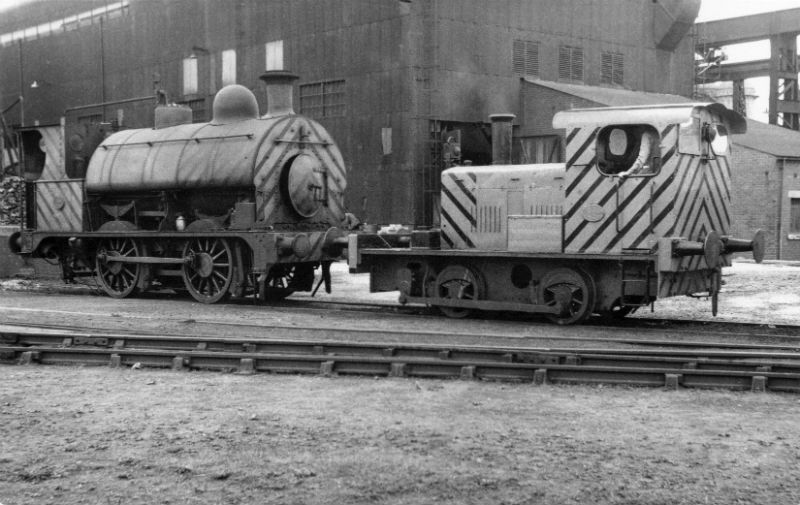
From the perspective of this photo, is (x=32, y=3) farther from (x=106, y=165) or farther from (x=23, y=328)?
(x=23, y=328)

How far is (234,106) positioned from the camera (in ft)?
50.5

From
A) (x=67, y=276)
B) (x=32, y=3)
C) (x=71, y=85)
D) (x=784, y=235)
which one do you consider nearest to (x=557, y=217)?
(x=67, y=276)

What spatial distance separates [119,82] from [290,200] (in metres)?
21.1

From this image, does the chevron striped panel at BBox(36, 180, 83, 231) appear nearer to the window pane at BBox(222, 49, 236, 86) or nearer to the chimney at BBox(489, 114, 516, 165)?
the chimney at BBox(489, 114, 516, 165)

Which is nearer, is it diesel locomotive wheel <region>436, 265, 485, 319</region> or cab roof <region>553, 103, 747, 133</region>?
cab roof <region>553, 103, 747, 133</region>

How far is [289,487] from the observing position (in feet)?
16.5

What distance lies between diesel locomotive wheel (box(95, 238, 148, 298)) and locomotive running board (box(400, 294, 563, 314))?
5475 mm

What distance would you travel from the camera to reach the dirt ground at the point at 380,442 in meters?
4.96

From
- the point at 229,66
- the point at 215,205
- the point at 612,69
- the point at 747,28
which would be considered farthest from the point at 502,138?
the point at 747,28

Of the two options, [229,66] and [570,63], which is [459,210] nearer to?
[570,63]

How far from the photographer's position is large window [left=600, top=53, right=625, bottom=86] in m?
28.6

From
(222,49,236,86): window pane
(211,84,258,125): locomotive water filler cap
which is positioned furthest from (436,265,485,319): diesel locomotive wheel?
(222,49,236,86): window pane

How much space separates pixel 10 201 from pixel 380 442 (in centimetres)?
2186

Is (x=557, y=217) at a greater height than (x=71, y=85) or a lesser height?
lesser
